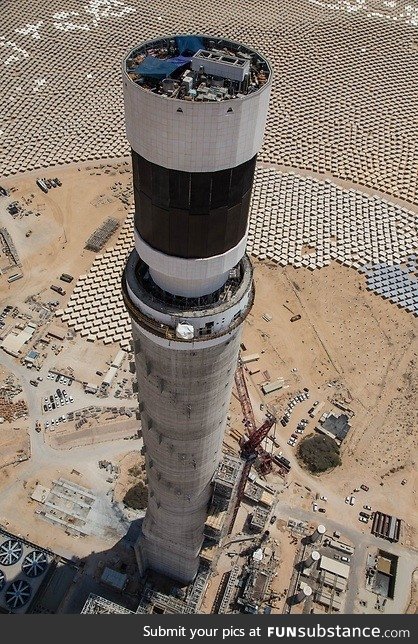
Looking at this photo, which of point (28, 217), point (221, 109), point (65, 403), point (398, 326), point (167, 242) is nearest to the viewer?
point (221, 109)

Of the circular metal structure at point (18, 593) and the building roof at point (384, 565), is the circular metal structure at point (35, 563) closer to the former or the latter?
the circular metal structure at point (18, 593)

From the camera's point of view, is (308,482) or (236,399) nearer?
(308,482)

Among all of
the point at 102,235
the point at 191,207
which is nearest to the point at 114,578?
the point at 191,207

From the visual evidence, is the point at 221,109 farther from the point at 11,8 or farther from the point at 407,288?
the point at 11,8

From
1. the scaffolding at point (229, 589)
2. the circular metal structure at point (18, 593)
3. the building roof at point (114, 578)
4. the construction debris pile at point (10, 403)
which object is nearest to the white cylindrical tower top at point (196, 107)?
the building roof at point (114, 578)

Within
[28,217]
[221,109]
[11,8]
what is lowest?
[28,217]

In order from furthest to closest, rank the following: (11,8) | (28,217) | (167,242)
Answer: (11,8) < (28,217) < (167,242)

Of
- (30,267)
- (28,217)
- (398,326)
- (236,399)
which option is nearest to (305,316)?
(398,326)
